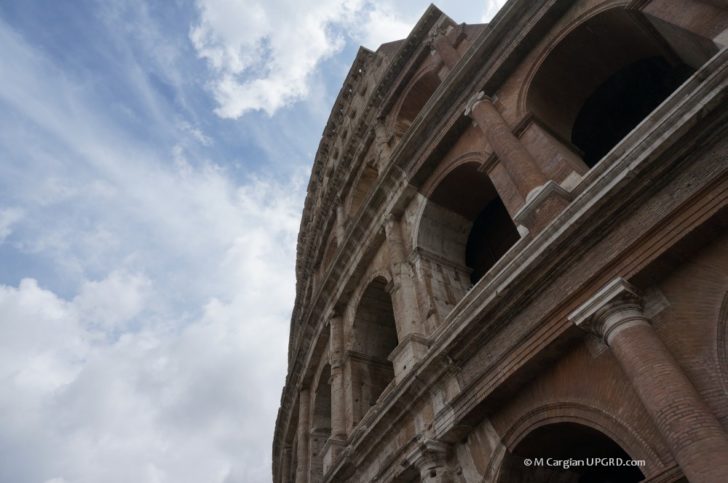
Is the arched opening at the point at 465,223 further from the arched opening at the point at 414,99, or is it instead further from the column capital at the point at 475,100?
the arched opening at the point at 414,99

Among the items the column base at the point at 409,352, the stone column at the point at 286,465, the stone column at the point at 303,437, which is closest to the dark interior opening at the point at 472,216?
the column base at the point at 409,352

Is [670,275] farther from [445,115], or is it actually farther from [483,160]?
[445,115]

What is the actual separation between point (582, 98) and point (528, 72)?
100 cm

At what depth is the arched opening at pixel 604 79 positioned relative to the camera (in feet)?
25.5

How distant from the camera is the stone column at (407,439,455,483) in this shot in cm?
609

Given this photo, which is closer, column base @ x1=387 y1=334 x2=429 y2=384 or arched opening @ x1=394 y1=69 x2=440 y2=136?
column base @ x1=387 y1=334 x2=429 y2=384

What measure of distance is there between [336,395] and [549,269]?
6.17 m

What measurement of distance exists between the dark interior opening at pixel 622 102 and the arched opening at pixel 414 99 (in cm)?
534

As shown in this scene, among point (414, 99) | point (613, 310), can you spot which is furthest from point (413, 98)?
point (613, 310)


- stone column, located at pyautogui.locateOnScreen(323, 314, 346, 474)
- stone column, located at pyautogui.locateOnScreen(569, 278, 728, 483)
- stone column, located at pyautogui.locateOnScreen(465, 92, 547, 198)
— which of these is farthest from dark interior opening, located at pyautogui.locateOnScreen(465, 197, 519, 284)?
stone column, located at pyautogui.locateOnScreen(569, 278, 728, 483)

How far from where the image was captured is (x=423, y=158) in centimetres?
1014

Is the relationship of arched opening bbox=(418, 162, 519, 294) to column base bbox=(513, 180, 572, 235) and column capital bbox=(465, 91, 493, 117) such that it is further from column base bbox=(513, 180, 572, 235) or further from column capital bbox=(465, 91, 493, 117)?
column base bbox=(513, 180, 572, 235)

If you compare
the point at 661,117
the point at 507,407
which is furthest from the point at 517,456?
the point at 661,117

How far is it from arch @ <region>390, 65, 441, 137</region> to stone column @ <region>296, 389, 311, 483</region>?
752 cm
